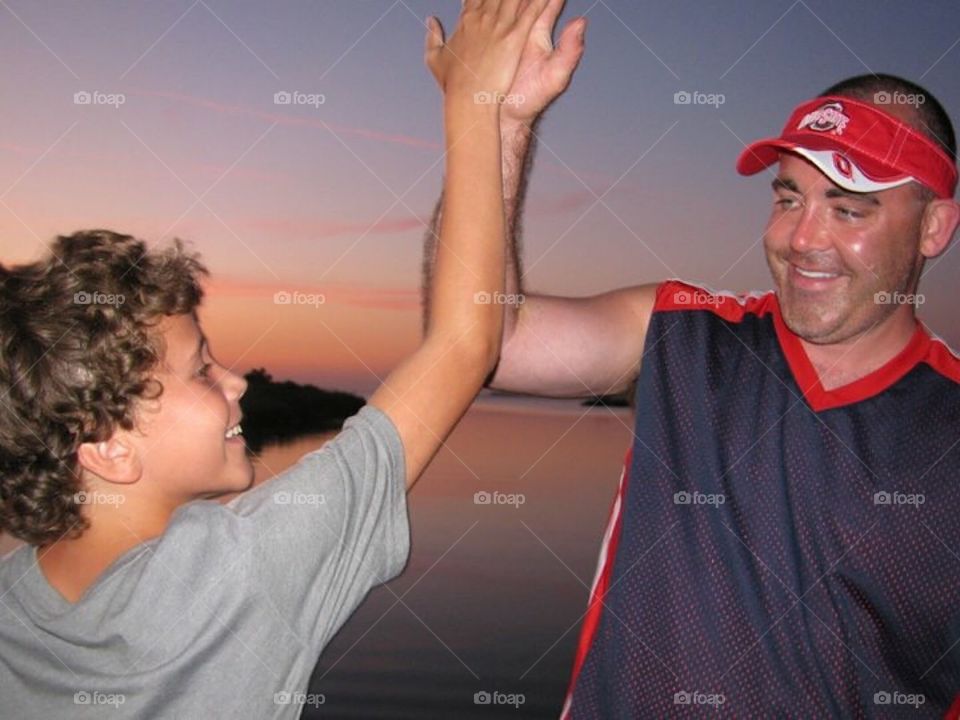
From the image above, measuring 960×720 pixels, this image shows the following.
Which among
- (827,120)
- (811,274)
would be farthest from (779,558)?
(827,120)

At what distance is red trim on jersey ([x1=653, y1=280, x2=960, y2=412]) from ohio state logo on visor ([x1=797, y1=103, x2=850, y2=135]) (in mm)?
271

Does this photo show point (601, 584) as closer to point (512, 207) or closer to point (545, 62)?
point (512, 207)

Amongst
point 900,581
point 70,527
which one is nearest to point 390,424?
point 70,527

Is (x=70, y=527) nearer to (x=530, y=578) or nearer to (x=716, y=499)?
(x=716, y=499)

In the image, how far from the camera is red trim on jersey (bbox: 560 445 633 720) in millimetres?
1236

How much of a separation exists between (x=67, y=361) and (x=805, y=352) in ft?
3.36

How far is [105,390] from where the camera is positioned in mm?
829

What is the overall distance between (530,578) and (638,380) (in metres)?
2.53

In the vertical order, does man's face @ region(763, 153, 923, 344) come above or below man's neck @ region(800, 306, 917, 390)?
above

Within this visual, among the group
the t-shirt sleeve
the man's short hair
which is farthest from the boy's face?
the man's short hair

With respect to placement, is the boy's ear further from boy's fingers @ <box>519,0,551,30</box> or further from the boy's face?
boy's fingers @ <box>519,0,551,30</box>

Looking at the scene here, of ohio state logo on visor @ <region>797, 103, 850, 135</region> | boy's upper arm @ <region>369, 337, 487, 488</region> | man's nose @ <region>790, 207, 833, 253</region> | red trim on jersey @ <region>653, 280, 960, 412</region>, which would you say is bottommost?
boy's upper arm @ <region>369, 337, 487, 488</region>

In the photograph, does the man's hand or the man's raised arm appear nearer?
the man's hand

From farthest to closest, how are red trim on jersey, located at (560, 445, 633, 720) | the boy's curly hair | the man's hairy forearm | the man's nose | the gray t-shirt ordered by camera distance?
the man's nose, red trim on jersey, located at (560, 445, 633, 720), the man's hairy forearm, the boy's curly hair, the gray t-shirt
